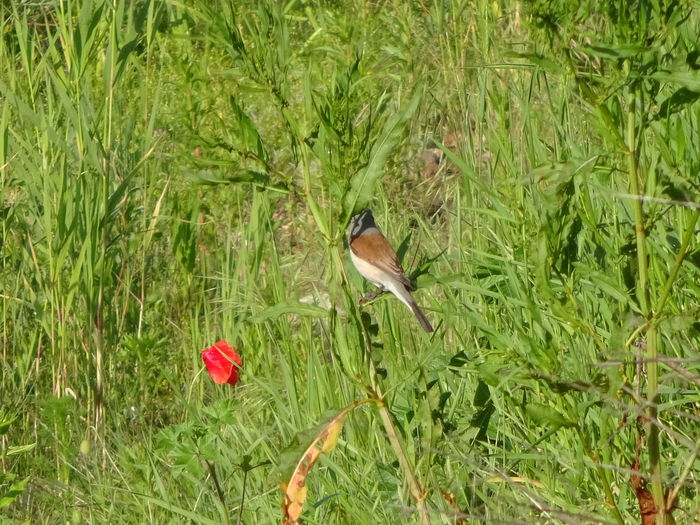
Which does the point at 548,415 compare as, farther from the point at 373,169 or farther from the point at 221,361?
the point at 221,361

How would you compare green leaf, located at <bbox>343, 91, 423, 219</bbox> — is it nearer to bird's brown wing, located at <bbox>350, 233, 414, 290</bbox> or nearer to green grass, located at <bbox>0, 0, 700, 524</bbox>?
green grass, located at <bbox>0, 0, 700, 524</bbox>

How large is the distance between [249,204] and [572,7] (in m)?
4.03

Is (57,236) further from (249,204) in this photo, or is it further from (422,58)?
(422,58)

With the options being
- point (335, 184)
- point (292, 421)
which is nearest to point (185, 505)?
point (292, 421)

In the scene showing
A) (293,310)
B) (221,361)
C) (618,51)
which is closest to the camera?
(618,51)

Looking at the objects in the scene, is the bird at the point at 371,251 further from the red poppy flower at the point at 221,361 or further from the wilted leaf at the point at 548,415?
the wilted leaf at the point at 548,415

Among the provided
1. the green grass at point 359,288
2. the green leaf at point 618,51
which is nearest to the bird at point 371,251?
the green grass at point 359,288

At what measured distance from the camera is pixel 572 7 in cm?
264

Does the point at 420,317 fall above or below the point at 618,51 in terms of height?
below

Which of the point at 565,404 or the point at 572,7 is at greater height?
the point at 572,7

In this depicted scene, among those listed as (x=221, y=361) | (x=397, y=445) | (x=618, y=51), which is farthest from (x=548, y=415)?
(x=221, y=361)

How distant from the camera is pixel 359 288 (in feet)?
11.9

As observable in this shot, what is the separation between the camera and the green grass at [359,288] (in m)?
2.75

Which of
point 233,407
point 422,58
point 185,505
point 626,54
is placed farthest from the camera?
point 422,58
